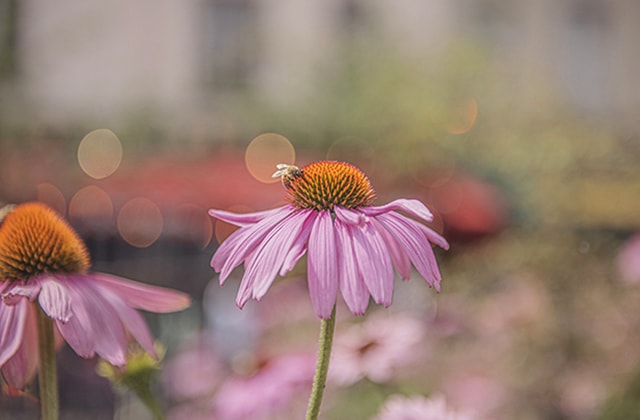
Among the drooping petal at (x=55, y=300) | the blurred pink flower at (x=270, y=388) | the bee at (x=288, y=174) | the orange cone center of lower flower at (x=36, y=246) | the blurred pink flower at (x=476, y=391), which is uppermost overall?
the bee at (x=288, y=174)

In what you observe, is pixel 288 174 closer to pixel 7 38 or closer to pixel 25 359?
pixel 25 359

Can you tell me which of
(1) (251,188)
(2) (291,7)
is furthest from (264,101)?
(2) (291,7)

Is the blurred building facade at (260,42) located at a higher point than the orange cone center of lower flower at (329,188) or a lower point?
higher

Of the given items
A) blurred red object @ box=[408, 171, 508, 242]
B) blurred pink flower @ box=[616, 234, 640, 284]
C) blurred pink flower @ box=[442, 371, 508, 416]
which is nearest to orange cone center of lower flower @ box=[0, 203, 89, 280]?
blurred pink flower @ box=[442, 371, 508, 416]

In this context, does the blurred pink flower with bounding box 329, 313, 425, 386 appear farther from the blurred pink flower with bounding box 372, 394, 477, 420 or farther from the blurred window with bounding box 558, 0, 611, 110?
the blurred window with bounding box 558, 0, 611, 110

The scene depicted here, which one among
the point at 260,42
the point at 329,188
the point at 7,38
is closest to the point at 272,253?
the point at 329,188

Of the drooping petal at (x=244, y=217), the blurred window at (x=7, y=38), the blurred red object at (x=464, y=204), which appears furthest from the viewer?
the blurred window at (x=7, y=38)

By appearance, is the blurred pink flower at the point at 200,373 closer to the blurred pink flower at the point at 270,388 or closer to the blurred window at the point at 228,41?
the blurred pink flower at the point at 270,388

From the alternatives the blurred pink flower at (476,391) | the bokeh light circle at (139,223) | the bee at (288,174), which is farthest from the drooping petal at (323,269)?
the bokeh light circle at (139,223)
